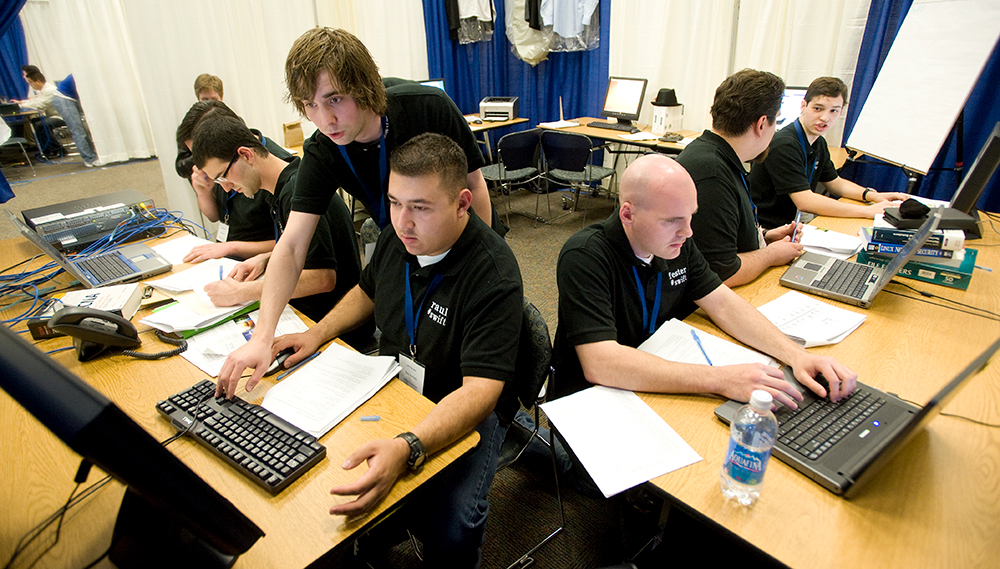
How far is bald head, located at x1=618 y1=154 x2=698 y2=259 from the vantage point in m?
1.35

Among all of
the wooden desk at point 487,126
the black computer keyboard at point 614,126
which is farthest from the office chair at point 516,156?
the black computer keyboard at point 614,126

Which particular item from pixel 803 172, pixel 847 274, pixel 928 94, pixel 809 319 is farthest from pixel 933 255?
pixel 928 94

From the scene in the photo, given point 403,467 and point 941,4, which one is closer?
point 403,467

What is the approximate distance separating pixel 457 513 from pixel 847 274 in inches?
63.3

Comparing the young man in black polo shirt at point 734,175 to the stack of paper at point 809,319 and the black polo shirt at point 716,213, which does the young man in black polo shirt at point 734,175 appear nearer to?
the black polo shirt at point 716,213

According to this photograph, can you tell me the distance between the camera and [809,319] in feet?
5.09

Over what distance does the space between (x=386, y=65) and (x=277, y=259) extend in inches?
178

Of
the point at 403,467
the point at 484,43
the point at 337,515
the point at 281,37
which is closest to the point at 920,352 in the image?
the point at 403,467

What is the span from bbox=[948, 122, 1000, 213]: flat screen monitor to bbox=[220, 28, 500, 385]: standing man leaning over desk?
1849mm

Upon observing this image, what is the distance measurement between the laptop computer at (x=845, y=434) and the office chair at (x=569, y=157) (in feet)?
11.8

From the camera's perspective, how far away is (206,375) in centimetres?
135

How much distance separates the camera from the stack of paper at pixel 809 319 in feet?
4.74

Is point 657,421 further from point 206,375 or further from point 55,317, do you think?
point 55,317

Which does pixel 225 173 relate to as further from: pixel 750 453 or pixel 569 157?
pixel 569 157
